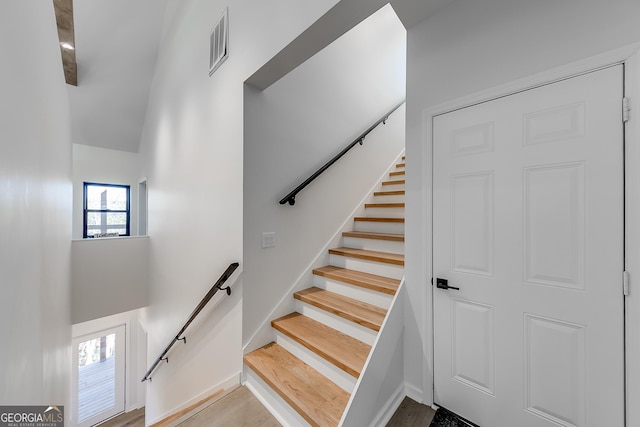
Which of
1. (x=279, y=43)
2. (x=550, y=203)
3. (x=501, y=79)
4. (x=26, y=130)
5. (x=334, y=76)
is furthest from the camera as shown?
(x=334, y=76)

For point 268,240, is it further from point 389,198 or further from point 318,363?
point 389,198

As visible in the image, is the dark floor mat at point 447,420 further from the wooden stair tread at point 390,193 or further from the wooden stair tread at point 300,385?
the wooden stair tread at point 390,193

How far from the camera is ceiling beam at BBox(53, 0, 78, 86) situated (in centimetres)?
234

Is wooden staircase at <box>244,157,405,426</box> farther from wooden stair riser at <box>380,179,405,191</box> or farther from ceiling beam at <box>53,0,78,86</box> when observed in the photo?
ceiling beam at <box>53,0,78,86</box>

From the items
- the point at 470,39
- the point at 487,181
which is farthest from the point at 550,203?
the point at 470,39

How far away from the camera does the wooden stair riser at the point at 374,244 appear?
233 cm

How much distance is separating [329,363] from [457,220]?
1.27 metres

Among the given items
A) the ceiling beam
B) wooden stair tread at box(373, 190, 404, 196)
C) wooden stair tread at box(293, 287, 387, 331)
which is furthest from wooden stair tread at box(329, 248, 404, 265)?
the ceiling beam

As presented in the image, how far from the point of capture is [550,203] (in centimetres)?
122

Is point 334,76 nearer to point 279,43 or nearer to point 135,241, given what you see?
point 279,43

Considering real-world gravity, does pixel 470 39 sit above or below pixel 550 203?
above

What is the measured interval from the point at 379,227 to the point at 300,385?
165 cm

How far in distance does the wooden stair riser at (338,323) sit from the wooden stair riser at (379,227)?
109 centimetres

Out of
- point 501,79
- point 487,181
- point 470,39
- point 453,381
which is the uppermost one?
point 470,39
